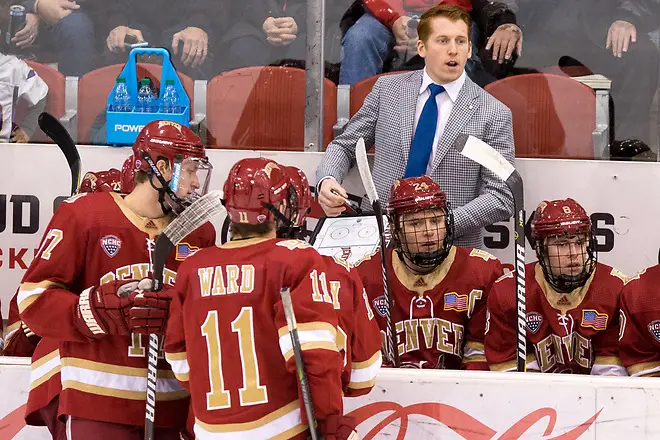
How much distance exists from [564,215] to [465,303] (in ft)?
1.31

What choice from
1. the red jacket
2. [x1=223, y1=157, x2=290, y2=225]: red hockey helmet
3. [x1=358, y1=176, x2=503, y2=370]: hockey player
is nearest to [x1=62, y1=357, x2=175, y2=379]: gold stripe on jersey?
[x1=223, y1=157, x2=290, y2=225]: red hockey helmet

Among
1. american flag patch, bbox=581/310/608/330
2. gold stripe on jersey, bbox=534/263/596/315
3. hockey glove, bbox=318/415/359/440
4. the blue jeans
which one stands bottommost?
hockey glove, bbox=318/415/359/440

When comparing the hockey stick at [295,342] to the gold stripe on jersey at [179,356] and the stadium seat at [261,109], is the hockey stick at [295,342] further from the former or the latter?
the stadium seat at [261,109]

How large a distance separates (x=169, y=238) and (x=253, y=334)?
13.6 inches

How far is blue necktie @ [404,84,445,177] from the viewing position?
12.1ft

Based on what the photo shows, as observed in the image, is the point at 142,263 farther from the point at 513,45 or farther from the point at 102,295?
the point at 513,45

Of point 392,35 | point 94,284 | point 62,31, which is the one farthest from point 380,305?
point 62,31

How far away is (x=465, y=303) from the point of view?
3252 millimetres

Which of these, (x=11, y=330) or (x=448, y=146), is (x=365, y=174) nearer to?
(x=448, y=146)

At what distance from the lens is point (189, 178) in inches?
101

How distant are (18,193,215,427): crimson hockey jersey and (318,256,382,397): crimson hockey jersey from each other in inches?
19.4

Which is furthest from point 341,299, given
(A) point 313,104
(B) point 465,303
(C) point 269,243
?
(A) point 313,104

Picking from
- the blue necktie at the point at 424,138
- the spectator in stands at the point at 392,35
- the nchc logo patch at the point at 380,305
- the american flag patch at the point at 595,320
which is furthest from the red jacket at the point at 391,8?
the american flag patch at the point at 595,320

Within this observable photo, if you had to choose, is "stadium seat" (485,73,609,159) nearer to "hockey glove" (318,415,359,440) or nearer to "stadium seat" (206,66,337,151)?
"stadium seat" (206,66,337,151)
